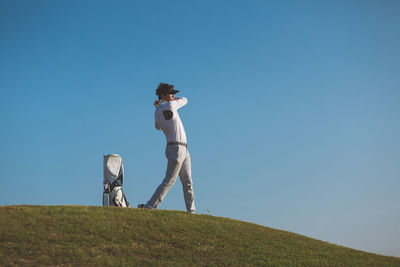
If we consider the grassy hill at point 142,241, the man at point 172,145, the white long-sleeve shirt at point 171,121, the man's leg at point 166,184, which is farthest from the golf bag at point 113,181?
the white long-sleeve shirt at point 171,121

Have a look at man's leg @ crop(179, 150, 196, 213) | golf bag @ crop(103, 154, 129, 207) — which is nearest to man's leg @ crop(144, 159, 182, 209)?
man's leg @ crop(179, 150, 196, 213)

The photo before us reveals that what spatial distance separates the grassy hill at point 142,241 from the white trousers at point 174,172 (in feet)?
1.65

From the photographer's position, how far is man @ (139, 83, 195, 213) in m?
10.9

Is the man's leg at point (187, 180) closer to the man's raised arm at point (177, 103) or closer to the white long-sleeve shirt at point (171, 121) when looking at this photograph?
the white long-sleeve shirt at point (171, 121)

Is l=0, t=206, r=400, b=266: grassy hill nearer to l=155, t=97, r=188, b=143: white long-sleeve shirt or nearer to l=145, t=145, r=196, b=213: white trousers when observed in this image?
l=145, t=145, r=196, b=213: white trousers

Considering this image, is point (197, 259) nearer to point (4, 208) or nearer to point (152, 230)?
point (152, 230)

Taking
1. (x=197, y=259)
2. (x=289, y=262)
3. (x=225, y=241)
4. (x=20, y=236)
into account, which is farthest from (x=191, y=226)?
(x=20, y=236)

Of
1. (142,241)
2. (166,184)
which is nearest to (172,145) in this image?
(166,184)

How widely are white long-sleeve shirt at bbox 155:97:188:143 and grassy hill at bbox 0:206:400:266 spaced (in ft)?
7.10

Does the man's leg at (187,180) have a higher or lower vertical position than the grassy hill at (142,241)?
higher

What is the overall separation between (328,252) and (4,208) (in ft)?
28.8

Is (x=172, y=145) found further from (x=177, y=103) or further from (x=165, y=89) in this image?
(x=165, y=89)

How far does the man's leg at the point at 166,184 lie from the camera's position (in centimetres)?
1088

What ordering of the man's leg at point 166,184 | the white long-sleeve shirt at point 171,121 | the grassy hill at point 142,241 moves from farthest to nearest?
the white long-sleeve shirt at point 171,121 → the man's leg at point 166,184 → the grassy hill at point 142,241
